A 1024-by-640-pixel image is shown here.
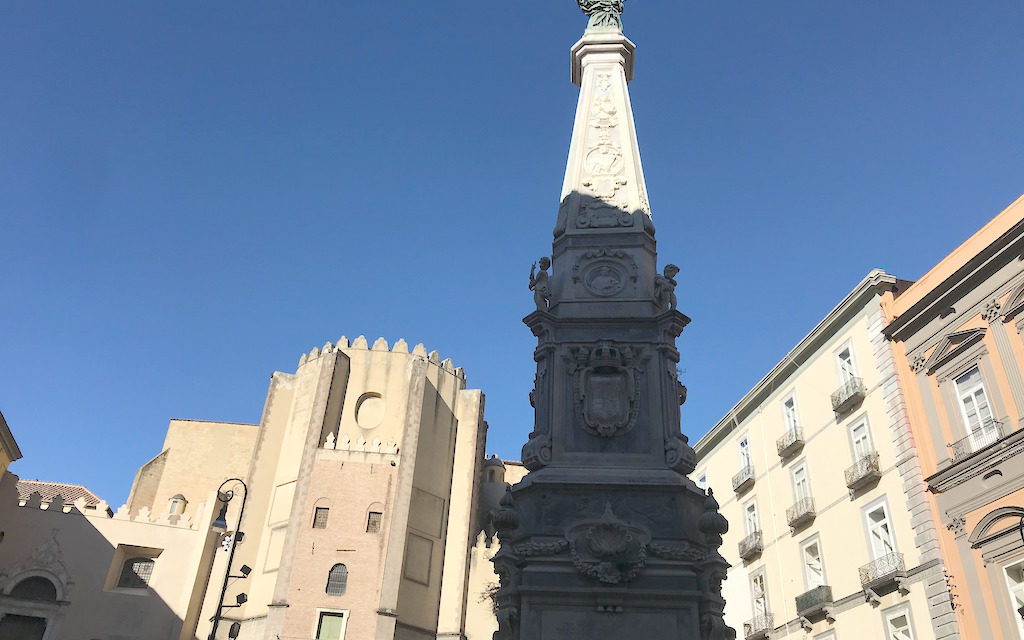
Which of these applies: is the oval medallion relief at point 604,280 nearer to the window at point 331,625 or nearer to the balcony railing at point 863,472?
the balcony railing at point 863,472

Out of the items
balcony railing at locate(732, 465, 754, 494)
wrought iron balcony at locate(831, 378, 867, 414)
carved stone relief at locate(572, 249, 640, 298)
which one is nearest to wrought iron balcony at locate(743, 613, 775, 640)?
balcony railing at locate(732, 465, 754, 494)

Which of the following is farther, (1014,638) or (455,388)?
(455,388)

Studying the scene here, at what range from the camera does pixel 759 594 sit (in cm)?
2261

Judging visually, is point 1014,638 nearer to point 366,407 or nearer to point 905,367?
point 905,367

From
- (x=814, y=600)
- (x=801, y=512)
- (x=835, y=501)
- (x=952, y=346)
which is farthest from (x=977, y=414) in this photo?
(x=814, y=600)

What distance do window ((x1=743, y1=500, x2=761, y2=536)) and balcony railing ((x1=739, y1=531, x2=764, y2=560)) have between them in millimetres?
482

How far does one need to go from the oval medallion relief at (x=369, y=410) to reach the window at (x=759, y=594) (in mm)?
19667

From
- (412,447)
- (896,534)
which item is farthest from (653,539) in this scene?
(412,447)

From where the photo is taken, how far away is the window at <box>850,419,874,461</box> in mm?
18953

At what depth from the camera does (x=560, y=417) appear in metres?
8.73

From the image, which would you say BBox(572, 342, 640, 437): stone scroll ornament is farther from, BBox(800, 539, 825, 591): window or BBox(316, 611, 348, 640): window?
BBox(316, 611, 348, 640): window

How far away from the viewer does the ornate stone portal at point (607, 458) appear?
7309 millimetres

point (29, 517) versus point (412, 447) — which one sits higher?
point (412, 447)

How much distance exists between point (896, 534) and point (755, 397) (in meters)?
8.52
